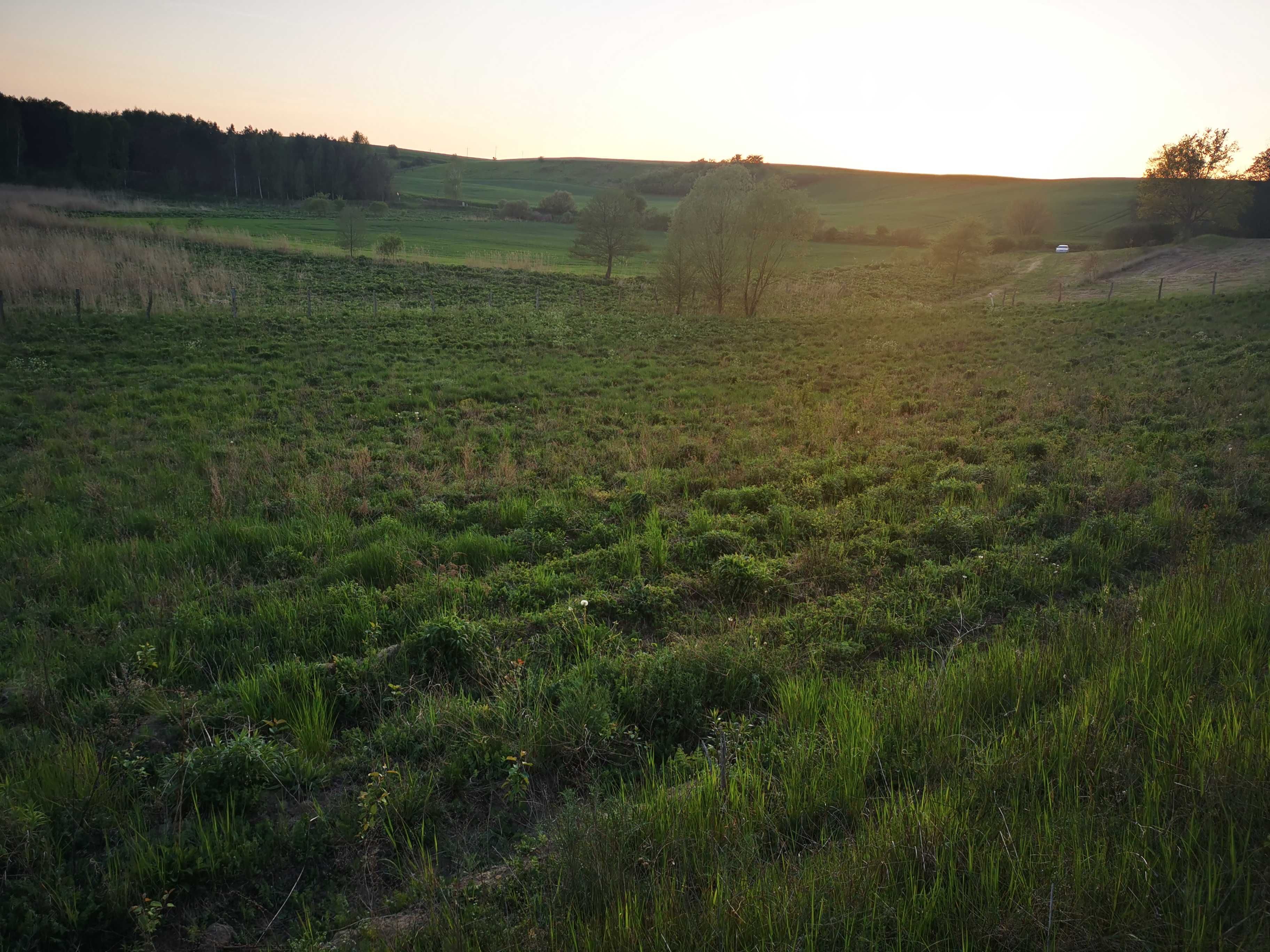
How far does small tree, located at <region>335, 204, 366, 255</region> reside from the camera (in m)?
56.7

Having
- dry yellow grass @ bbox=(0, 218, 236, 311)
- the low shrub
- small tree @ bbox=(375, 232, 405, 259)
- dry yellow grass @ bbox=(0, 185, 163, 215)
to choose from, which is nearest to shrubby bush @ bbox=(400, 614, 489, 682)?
the low shrub

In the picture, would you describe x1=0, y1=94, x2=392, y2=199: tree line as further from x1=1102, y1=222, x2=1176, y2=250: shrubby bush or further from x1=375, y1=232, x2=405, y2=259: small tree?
x1=1102, y1=222, x2=1176, y2=250: shrubby bush

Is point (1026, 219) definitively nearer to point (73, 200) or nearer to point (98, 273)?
point (98, 273)

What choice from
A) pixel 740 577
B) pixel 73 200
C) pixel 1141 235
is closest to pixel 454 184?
pixel 73 200

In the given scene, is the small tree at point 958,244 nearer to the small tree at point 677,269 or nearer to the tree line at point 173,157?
the small tree at point 677,269

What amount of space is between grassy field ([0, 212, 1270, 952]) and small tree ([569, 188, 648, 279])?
4861 cm

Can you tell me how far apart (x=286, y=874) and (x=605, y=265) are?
220 feet

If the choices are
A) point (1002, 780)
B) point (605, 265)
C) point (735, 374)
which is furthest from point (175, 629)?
point (605, 265)

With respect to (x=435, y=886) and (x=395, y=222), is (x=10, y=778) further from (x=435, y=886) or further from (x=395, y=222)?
(x=395, y=222)

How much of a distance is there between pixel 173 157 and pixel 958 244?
97814 millimetres

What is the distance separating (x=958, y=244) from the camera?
59.4m

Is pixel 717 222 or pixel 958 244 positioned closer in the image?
pixel 717 222

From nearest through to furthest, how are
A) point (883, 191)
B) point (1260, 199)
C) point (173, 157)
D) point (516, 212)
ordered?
point (1260, 199), point (173, 157), point (516, 212), point (883, 191)

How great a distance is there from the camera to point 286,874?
3.62m
